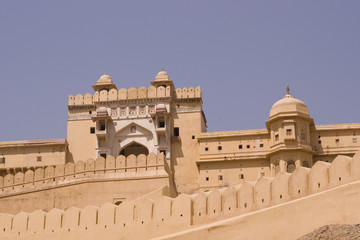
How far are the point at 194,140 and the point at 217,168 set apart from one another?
7.37 feet

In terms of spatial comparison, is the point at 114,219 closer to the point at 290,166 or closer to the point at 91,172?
the point at 91,172

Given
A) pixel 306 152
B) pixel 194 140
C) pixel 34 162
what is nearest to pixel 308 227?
pixel 306 152

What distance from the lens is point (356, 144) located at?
36.5m

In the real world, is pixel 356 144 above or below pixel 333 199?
above

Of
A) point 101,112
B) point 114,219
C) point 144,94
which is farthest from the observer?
point 144,94

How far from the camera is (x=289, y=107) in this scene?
36.3 metres

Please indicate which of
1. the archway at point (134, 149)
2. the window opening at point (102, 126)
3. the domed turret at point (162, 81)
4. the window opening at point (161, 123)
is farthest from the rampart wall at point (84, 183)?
the domed turret at point (162, 81)

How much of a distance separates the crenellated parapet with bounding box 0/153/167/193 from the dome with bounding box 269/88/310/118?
740 cm

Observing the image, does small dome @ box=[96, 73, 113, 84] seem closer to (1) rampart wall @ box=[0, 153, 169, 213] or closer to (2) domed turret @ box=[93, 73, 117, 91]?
(2) domed turret @ box=[93, 73, 117, 91]

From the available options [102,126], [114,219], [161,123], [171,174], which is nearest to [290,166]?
[171,174]

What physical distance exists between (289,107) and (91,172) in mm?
10533

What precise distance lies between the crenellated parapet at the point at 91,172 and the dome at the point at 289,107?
7398 mm

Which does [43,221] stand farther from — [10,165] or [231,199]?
[10,165]

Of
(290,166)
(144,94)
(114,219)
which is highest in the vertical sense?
(144,94)
